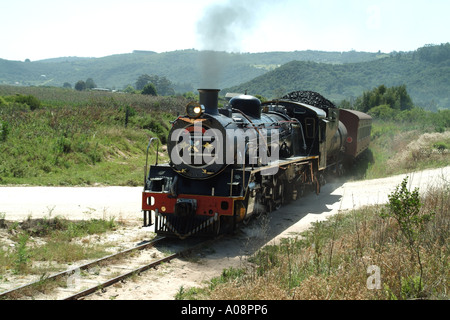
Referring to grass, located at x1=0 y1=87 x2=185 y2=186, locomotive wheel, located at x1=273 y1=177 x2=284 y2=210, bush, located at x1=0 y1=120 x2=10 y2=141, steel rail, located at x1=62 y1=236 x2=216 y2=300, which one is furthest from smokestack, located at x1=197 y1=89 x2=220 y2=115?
bush, located at x1=0 y1=120 x2=10 y2=141

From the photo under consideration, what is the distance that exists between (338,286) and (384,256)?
117cm

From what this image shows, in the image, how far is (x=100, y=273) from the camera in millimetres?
8500

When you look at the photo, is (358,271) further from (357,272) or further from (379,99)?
(379,99)

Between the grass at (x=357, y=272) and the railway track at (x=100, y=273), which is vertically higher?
the grass at (x=357, y=272)

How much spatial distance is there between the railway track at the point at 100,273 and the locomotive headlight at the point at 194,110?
2993mm

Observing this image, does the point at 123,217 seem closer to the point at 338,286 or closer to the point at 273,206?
the point at 273,206

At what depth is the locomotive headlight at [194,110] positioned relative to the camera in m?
10.7

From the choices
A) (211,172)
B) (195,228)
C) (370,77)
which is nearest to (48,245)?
(195,228)

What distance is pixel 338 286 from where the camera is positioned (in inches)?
257

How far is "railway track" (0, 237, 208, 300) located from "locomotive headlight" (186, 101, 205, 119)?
9.82 ft

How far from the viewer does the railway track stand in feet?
23.5

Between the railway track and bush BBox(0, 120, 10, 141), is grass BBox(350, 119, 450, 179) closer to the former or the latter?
the railway track

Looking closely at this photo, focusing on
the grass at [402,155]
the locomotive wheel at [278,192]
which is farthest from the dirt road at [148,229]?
the grass at [402,155]

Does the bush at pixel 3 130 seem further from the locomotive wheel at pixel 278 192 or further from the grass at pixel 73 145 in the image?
the locomotive wheel at pixel 278 192
